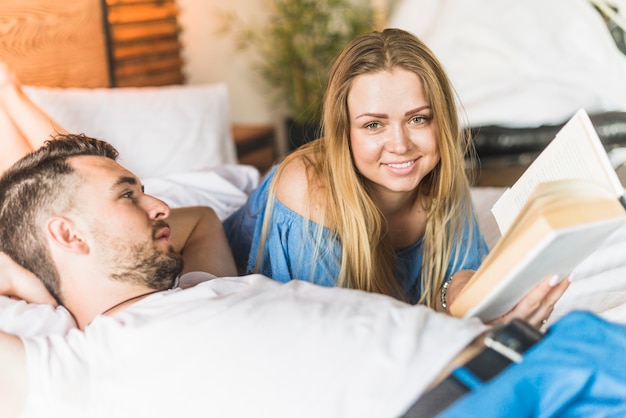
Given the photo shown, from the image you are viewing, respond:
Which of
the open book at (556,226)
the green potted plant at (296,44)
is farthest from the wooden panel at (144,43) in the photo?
the open book at (556,226)

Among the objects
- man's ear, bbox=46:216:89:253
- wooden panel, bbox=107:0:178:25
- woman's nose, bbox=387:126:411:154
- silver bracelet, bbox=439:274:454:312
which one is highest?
wooden panel, bbox=107:0:178:25

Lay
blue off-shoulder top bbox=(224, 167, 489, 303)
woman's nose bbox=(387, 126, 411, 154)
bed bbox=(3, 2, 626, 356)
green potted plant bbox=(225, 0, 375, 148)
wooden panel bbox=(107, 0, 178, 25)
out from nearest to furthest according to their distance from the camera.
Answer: woman's nose bbox=(387, 126, 411, 154)
blue off-shoulder top bbox=(224, 167, 489, 303)
bed bbox=(3, 2, 626, 356)
wooden panel bbox=(107, 0, 178, 25)
green potted plant bbox=(225, 0, 375, 148)

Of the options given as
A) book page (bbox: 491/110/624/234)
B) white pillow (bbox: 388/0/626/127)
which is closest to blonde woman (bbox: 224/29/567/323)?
book page (bbox: 491/110/624/234)

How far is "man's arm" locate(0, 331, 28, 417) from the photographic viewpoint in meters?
1.09

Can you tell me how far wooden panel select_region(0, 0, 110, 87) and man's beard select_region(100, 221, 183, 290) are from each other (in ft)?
4.03

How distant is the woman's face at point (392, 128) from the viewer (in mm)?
1496

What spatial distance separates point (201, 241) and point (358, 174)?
41cm

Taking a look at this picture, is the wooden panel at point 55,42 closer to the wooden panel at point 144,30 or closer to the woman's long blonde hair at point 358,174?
the wooden panel at point 144,30

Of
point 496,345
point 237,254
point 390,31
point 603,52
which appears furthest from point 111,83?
point 496,345

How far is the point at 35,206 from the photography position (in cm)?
128

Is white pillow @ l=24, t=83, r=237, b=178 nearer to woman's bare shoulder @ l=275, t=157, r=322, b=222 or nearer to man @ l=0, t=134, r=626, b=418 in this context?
woman's bare shoulder @ l=275, t=157, r=322, b=222

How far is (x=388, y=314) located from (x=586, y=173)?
0.38 metres

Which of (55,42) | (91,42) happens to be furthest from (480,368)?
(91,42)

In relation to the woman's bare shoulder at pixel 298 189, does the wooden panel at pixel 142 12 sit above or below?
above
